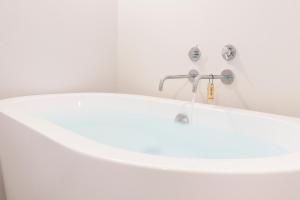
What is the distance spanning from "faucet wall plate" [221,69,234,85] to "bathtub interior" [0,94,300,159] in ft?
0.58

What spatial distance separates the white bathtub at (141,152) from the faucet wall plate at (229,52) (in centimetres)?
27

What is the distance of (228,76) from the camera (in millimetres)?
1494

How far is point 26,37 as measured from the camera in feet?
5.12

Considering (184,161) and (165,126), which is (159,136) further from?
(184,161)

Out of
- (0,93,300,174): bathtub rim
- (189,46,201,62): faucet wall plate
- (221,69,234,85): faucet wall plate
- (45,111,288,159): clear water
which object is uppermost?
(189,46,201,62): faucet wall plate

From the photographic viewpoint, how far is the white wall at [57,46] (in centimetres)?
150

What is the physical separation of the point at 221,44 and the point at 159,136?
583 millimetres

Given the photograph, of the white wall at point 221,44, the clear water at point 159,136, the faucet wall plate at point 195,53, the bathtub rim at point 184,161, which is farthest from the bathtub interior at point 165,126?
the bathtub rim at point 184,161

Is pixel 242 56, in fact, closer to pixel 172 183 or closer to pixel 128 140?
pixel 128 140

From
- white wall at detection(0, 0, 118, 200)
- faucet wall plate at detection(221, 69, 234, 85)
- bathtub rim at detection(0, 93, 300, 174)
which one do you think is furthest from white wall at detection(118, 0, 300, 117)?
bathtub rim at detection(0, 93, 300, 174)

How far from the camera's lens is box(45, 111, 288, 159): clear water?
1.26m

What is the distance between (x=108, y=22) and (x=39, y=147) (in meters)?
1.27

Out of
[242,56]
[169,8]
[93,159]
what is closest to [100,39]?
[169,8]

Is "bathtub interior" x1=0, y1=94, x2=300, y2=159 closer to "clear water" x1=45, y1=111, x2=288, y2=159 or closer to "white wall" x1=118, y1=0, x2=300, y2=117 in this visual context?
"clear water" x1=45, y1=111, x2=288, y2=159
